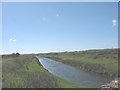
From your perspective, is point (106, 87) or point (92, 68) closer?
point (106, 87)

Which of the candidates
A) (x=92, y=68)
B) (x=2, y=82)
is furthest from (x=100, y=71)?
(x=2, y=82)

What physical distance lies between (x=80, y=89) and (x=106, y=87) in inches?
163

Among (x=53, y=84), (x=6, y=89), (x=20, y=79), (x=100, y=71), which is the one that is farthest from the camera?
(x=100, y=71)

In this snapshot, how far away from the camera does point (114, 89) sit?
33438 mm

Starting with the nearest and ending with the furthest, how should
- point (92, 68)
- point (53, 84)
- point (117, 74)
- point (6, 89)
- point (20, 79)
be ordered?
point (6, 89)
point (53, 84)
point (20, 79)
point (117, 74)
point (92, 68)

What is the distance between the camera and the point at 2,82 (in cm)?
3591


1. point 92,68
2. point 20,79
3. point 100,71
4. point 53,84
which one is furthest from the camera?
point 92,68

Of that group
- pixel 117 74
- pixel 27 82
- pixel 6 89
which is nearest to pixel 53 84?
pixel 27 82

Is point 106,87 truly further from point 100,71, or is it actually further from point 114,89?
point 100,71

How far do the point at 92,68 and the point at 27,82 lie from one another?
34.6 meters

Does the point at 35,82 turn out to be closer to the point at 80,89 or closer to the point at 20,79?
the point at 20,79

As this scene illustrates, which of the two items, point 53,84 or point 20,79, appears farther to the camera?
point 20,79

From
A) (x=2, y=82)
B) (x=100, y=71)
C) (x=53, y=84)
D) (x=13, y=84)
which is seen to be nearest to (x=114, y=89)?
(x=53, y=84)

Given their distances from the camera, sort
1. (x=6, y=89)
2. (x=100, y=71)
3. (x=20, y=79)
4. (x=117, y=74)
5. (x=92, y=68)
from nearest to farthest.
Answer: (x=6, y=89), (x=20, y=79), (x=117, y=74), (x=100, y=71), (x=92, y=68)
